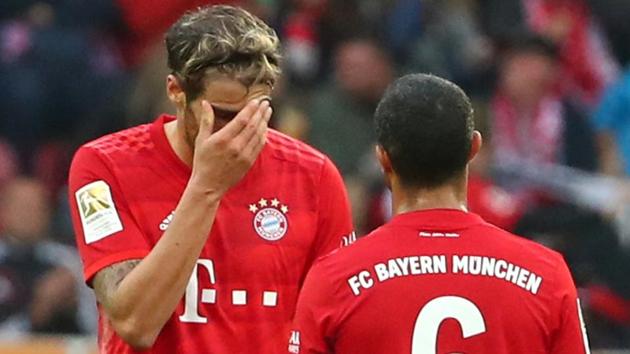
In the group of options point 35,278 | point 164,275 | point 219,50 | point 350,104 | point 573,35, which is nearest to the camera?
point 164,275

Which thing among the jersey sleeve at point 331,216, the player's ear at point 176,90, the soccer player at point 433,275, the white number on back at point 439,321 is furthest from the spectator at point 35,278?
the white number on back at point 439,321

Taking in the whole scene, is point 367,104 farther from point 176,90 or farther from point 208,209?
point 208,209

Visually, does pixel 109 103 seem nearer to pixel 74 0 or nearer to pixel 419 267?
pixel 74 0

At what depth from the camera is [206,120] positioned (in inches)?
172

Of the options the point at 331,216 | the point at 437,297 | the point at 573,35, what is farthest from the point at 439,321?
the point at 573,35

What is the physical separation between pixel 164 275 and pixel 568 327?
106 cm

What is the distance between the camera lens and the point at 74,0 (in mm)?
10797

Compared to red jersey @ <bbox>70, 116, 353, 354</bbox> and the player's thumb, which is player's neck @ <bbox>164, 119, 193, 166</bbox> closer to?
red jersey @ <bbox>70, 116, 353, 354</bbox>

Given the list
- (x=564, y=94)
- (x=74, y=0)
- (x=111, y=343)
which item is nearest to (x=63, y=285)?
(x=74, y=0)

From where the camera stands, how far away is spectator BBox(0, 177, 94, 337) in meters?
9.13

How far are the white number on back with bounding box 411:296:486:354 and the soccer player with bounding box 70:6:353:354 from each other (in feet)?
2.31

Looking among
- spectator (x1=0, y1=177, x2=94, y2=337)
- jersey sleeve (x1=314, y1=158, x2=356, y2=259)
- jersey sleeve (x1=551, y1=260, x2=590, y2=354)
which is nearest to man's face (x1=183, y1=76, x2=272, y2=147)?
jersey sleeve (x1=314, y1=158, x2=356, y2=259)

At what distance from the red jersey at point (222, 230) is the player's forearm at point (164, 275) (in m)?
0.17

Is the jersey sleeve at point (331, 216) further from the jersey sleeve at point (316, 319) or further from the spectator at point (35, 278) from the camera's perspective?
the spectator at point (35, 278)
